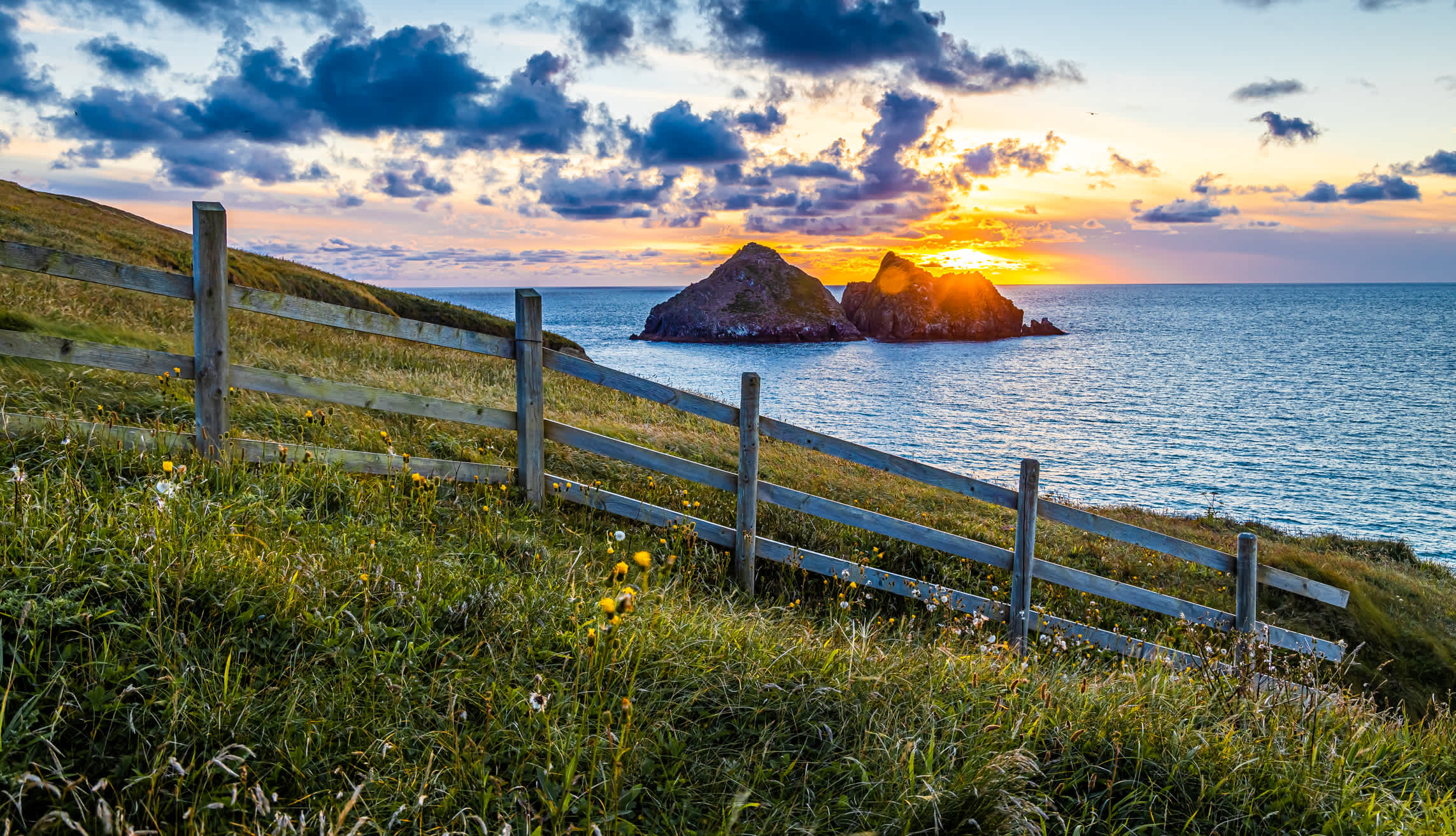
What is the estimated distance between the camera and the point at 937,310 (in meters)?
131

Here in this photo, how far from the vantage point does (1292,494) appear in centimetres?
3175

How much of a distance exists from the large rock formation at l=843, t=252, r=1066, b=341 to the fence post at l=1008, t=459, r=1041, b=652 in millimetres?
124280

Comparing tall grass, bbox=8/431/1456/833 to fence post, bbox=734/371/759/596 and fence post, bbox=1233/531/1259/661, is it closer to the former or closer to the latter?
fence post, bbox=734/371/759/596

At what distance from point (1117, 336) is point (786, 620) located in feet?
475

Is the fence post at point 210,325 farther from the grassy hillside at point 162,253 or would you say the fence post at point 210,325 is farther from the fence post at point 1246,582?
the fence post at point 1246,582

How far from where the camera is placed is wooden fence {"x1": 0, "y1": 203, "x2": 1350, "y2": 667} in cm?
570

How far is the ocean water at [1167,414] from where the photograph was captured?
31.2m

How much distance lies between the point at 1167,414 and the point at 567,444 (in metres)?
55.2

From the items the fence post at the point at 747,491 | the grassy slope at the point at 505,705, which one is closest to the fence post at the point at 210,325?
the grassy slope at the point at 505,705

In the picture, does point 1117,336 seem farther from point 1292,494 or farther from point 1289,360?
point 1292,494

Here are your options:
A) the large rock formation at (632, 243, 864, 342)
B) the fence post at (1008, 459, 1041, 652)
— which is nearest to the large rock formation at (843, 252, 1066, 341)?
the large rock formation at (632, 243, 864, 342)

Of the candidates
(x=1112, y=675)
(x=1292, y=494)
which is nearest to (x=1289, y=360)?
(x=1292, y=494)

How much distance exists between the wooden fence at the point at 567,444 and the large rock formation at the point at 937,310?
124 meters

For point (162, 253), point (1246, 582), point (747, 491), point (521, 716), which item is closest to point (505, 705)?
point (521, 716)
